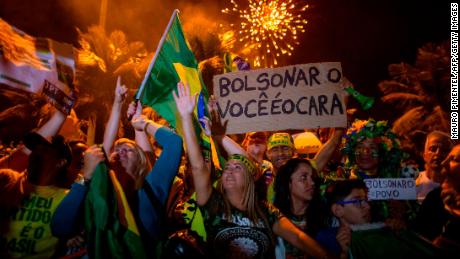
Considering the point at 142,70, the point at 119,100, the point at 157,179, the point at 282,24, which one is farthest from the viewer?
the point at 282,24

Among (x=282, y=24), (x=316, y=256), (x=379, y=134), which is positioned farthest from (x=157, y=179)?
(x=282, y=24)

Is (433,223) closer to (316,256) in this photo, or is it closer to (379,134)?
(379,134)

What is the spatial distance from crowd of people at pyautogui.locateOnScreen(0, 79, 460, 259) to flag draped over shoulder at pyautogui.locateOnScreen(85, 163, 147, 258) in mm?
12

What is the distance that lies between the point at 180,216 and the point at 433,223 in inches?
116

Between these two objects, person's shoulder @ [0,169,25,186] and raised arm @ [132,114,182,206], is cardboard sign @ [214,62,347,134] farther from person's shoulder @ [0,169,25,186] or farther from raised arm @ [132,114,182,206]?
person's shoulder @ [0,169,25,186]

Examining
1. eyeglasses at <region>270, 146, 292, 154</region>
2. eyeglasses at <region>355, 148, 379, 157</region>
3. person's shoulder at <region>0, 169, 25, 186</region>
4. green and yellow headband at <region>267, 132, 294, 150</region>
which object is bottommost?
person's shoulder at <region>0, 169, 25, 186</region>

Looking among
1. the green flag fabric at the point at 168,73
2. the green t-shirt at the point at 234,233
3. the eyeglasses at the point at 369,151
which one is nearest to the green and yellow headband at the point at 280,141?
the eyeglasses at the point at 369,151

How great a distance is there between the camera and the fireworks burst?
1210 cm

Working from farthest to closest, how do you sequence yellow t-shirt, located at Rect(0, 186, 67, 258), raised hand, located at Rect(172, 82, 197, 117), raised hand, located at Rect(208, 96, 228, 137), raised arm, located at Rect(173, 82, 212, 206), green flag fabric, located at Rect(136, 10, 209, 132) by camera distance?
1. raised hand, located at Rect(208, 96, 228, 137)
2. green flag fabric, located at Rect(136, 10, 209, 132)
3. raised hand, located at Rect(172, 82, 197, 117)
4. raised arm, located at Rect(173, 82, 212, 206)
5. yellow t-shirt, located at Rect(0, 186, 67, 258)

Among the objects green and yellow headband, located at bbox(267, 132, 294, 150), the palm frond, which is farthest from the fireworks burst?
the palm frond

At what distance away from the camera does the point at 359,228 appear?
329 cm

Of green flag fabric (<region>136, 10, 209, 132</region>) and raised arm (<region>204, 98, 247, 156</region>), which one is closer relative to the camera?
green flag fabric (<region>136, 10, 209, 132</region>)

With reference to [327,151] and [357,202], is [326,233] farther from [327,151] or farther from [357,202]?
[327,151]

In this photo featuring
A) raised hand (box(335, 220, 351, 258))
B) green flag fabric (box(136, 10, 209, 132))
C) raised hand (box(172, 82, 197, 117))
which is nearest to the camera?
raised hand (box(335, 220, 351, 258))
